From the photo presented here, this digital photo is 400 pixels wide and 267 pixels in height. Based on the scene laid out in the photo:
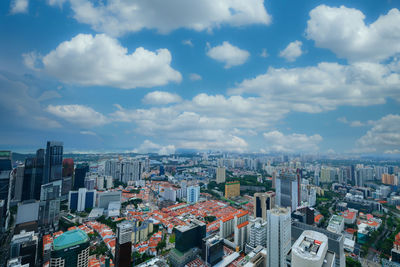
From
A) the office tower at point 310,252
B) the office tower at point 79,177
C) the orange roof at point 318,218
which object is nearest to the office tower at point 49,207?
the office tower at point 79,177

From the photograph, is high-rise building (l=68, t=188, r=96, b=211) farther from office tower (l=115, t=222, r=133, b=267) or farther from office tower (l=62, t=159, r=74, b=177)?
office tower (l=115, t=222, r=133, b=267)

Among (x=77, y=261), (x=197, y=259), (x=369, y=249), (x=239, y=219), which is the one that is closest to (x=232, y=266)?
(x=197, y=259)

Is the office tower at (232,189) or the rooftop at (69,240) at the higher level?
the rooftop at (69,240)

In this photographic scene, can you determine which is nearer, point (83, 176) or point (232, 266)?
point (232, 266)

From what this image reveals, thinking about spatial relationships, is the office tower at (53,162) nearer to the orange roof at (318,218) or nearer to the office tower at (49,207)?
the office tower at (49,207)

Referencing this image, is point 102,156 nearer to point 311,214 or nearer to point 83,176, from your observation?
point 83,176

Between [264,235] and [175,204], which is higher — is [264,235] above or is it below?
above

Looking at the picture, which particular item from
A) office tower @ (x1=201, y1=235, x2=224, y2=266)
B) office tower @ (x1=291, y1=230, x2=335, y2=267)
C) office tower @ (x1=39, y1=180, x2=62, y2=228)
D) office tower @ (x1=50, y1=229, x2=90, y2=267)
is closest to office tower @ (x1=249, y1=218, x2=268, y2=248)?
office tower @ (x1=201, y1=235, x2=224, y2=266)
